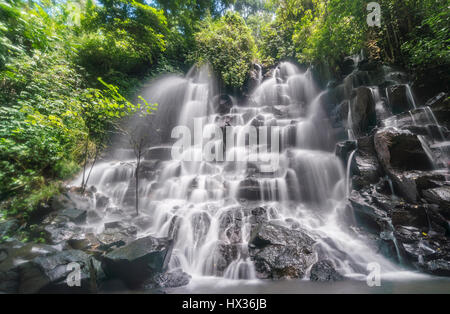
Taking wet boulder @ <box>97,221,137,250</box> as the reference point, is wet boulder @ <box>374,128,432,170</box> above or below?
above

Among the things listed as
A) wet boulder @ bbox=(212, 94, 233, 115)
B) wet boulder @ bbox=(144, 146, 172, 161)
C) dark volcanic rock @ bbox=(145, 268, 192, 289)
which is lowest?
dark volcanic rock @ bbox=(145, 268, 192, 289)

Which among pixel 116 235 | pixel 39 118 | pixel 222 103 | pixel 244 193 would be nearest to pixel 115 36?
pixel 222 103

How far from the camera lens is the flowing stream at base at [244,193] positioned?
4035 mm

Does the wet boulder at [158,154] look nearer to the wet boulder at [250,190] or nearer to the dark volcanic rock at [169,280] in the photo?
the wet boulder at [250,190]

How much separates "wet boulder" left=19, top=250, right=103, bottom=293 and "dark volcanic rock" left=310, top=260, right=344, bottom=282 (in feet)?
13.4

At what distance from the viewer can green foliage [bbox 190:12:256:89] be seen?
43.1 feet

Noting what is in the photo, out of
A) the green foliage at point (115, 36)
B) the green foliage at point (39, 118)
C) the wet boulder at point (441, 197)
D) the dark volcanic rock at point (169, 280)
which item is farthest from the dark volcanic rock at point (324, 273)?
the green foliage at point (115, 36)

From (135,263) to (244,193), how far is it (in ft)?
14.0

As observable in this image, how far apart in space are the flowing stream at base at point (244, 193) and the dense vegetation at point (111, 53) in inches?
92.9

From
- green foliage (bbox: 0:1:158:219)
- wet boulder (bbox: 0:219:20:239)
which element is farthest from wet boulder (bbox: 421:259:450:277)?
wet boulder (bbox: 0:219:20:239)

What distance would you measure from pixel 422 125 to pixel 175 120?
496 inches

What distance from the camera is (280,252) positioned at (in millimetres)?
3734

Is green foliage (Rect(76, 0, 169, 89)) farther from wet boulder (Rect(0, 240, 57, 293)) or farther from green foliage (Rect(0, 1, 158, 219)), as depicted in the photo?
wet boulder (Rect(0, 240, 57, 293))

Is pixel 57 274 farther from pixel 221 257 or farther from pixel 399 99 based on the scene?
pixel 399 99
